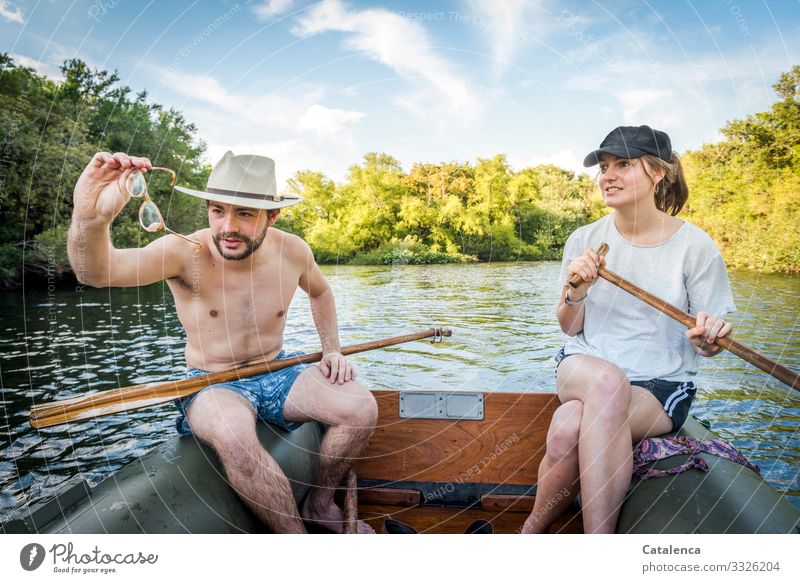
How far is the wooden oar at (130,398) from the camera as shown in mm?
1775

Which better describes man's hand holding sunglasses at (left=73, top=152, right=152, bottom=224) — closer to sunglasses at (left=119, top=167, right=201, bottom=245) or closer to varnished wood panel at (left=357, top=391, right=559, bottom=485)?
sunglasses at (left=119, top=167, right=201, bottom=245)

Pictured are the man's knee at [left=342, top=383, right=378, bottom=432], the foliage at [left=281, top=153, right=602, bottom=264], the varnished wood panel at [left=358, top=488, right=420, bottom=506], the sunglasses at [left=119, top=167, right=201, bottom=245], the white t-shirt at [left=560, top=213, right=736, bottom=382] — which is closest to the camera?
the sunglasses at [left=119, top=167, right=201, bottom=245]

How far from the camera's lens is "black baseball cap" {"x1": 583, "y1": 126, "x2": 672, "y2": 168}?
189cm

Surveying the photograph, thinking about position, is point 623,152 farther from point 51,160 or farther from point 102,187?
point 51,160
